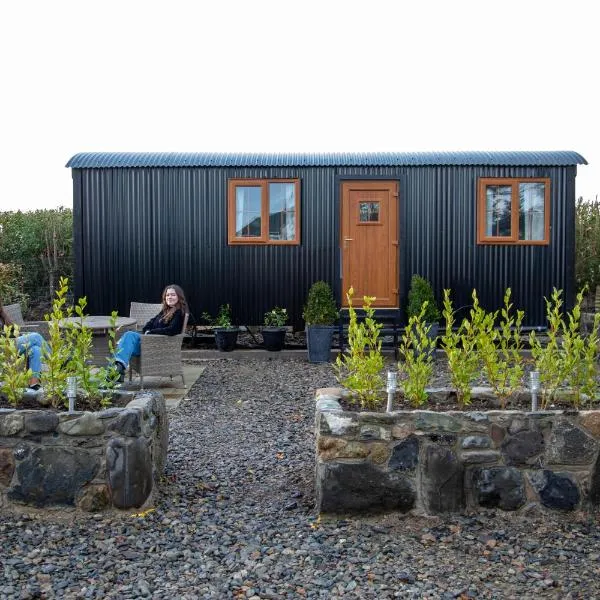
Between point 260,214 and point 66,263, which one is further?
point 66,263

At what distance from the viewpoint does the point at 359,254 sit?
10359mm

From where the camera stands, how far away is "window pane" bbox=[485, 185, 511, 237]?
33.8 ft

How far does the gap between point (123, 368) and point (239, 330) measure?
127 inches

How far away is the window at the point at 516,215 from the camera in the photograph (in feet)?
33.7

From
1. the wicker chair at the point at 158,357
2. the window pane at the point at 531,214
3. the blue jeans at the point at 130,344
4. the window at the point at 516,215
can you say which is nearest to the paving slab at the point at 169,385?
the wicker chair at the point at 158,357

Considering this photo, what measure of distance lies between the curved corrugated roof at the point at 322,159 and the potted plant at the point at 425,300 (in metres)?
1.73

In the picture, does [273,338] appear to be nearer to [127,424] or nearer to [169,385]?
[169,385]

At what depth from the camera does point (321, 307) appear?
9.28m

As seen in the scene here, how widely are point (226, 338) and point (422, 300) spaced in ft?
8.44

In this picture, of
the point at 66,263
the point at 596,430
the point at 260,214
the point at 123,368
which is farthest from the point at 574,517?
the point at 66,263

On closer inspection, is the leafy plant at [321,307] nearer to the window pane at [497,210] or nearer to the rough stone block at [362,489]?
the window pane at [497,210]

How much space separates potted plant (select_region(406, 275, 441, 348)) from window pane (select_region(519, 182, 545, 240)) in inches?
67.4

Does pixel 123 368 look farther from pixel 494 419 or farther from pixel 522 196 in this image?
pixel 522 196

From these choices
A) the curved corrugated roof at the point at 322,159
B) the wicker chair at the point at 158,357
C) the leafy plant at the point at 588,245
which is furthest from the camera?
the leafy plant at the point at 588,245
